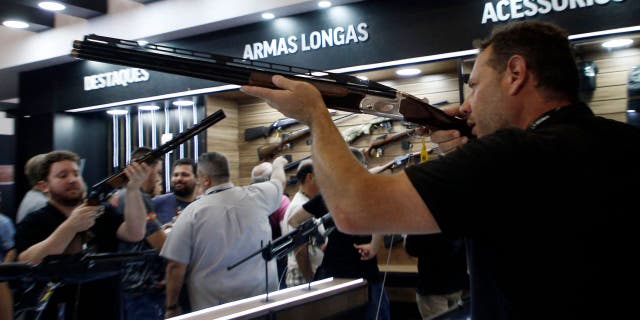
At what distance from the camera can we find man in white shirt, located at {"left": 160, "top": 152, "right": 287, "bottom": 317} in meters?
3.19

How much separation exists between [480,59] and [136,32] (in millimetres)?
5315

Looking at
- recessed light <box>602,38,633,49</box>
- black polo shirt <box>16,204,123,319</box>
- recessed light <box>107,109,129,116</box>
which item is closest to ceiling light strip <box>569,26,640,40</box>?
recessed light <box>602,38,633,49</box>

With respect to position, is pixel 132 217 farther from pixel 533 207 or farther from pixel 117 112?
pixel 117 112

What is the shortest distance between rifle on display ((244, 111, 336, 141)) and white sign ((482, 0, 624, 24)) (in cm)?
225

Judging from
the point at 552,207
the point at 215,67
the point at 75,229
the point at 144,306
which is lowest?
the point at 144,306

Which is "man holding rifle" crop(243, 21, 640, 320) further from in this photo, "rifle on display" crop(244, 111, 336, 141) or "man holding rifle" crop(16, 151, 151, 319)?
"rifle on display" crop(244, 111, 336, 141)

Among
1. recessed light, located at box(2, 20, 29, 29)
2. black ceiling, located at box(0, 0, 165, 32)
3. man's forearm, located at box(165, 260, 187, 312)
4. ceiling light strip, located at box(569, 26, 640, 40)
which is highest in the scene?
black ceiling, located at box(0, 0, 165, 32)

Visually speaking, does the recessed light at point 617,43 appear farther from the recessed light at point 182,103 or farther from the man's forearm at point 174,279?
the recessed light at point 182,103

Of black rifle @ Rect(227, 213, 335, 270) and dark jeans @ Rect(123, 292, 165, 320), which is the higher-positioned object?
black rifle @ Rect(227, 213, 335, 270)

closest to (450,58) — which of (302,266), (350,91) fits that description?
(302,266)

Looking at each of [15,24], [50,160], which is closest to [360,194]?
[50,160]

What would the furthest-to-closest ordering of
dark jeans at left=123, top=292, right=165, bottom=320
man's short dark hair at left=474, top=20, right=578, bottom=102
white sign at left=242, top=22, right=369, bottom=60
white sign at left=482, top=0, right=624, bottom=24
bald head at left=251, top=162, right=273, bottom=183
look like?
white sign at left=242, top=22, right=369, bottom=60
bald head at left=251, top=162, right=273, bottom=183
white sign at left=482, top=0, right=624, bottom=24
dark jeans at left=123, top=292, right=165, bottom=320
man's short dark hair at left=474, top=20, right=578, bottom=102

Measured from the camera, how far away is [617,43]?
416 centimetres

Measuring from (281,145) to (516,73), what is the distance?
4.57 meters
